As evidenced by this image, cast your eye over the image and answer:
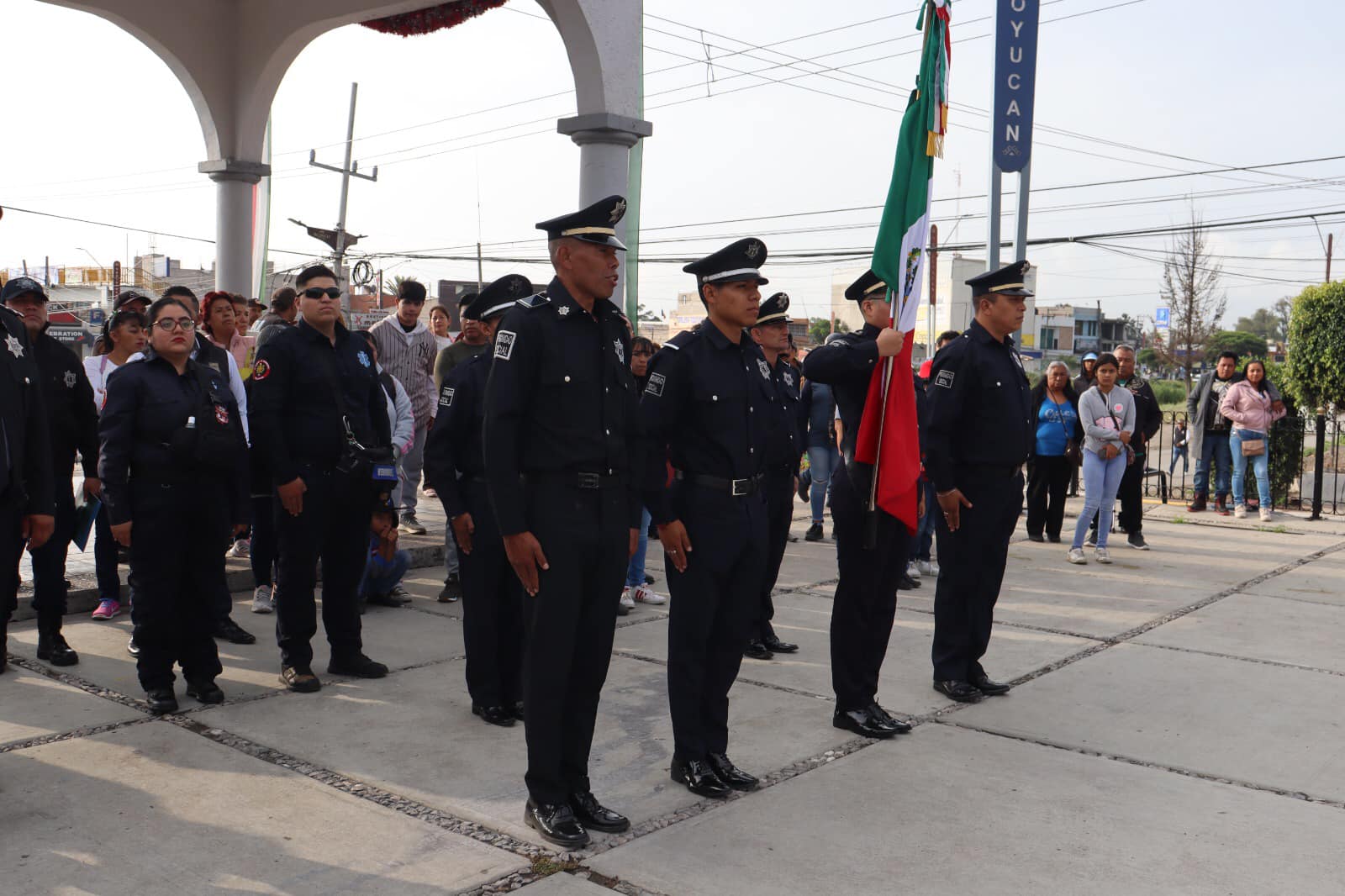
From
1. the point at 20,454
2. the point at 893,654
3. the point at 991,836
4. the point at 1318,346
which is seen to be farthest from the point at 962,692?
the point at 1318,346

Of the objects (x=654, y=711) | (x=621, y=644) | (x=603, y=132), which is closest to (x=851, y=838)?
(x=654, y=711)

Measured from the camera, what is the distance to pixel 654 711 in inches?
207

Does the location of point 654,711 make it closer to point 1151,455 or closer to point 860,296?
point 860,296

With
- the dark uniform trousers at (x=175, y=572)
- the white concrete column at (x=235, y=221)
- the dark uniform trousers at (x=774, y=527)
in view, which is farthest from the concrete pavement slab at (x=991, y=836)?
the white concrete column at (x=235, y=221)

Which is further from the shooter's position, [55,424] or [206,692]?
[55,424]

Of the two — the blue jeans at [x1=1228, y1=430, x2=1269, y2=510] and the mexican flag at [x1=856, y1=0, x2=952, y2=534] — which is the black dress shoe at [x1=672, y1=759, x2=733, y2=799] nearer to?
the mexican flag at [x1=856, y1=0, x2=952, y2=534]

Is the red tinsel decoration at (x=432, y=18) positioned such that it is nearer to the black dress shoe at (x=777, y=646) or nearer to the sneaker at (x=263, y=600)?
the sneaker at (x=263, y=600)

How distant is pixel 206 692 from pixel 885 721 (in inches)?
123

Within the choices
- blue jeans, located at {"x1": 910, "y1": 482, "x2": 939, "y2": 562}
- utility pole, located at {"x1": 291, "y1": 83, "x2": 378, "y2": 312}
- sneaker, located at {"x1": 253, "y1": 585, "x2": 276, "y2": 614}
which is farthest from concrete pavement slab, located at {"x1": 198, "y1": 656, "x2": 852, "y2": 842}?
utility pole, located at {"x1": 291, "y1": 83, "x2": 378, "y2": 312}

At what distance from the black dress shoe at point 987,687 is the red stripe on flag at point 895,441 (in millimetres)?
1123

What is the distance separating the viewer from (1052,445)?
10742 mm

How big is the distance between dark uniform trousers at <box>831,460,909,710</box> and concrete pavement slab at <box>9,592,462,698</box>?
2.35 m

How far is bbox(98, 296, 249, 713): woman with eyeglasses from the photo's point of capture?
5137 mm

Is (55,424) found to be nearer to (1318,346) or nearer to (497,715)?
(497,715)
